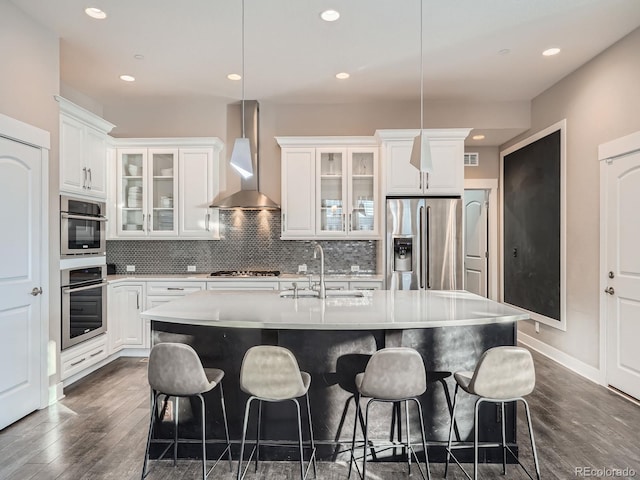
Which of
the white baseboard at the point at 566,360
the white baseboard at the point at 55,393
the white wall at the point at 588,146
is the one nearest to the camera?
the white baseboard at the point at 55,393

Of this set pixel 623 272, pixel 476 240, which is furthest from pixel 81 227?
pixel 476 240

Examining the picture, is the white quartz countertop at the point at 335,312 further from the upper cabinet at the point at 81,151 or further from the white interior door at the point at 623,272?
the upper cabinet at the point at 81,151

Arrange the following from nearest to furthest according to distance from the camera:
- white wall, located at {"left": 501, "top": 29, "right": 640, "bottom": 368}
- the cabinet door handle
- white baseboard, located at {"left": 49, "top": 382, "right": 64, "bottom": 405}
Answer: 1. white baseboard, located at {"left": 49, "top": 382, "right": 64, "bottom": 405}
2. white wall, located at {"left": 501, "top": 29, "right": 640, "bottom": 368}
3. the cabinet door handle

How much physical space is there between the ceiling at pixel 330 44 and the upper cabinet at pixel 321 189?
26.1 inches

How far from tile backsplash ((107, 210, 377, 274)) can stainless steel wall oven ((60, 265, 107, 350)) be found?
3.49ft

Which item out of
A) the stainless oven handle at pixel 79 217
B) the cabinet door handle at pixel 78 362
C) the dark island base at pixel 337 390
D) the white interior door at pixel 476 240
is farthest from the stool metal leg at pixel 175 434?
the white interior door at pixel 476 240

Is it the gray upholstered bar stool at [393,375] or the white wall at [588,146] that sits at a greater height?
the white wall at [588,146]

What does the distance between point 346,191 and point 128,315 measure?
114 inches

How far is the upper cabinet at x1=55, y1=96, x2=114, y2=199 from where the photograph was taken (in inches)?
133

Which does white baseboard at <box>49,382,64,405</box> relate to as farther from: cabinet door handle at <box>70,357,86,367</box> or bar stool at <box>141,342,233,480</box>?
bar stool at <box>141,342,233,480</box>

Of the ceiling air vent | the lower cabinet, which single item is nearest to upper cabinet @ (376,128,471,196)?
the ceiling air vent

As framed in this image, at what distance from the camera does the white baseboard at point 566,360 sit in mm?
3595

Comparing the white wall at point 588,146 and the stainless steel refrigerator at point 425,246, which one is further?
the stainless steel refrigerator at point 425,246

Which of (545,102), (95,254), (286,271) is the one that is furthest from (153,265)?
(545,102)
